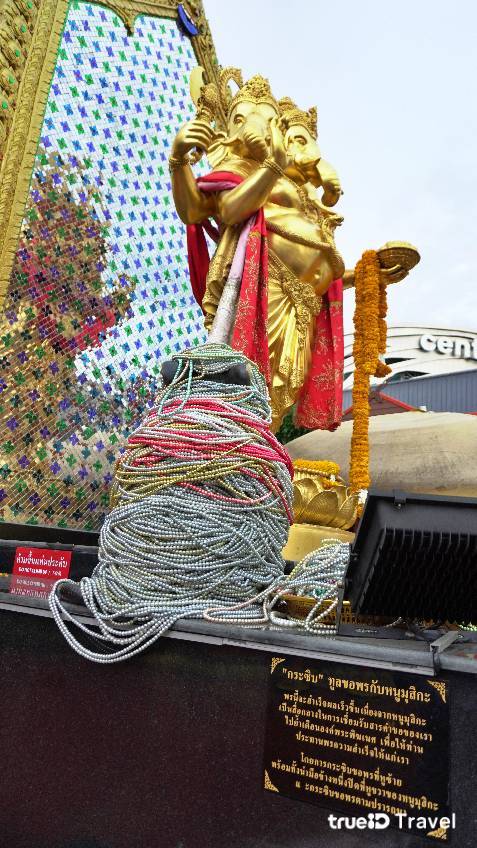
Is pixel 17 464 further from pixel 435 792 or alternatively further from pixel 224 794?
pixel 435 792

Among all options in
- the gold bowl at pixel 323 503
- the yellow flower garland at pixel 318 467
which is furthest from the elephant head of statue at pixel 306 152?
the gold bowl at pixel 323 503

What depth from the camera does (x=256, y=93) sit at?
155 inches

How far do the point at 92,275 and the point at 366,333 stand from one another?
2.00m

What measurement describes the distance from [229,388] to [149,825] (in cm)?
109

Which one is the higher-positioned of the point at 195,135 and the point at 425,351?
the point at 425,351

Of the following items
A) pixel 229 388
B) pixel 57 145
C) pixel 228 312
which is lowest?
pixel 229 388

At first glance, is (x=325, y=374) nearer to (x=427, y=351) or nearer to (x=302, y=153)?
(x=302, y=153)

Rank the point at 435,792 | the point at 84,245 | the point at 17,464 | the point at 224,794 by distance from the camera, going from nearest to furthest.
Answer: the point at 435,792
the point at 224,794
the point at 17,464
the point at 84,245

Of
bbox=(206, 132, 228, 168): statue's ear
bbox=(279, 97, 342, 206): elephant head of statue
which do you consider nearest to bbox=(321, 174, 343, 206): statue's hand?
bbox=(279, 97, 342, 206): elephant head of statue

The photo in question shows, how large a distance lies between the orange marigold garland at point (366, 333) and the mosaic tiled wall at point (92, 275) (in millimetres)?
1291

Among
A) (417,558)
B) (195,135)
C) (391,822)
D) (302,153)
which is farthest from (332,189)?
(391,822)

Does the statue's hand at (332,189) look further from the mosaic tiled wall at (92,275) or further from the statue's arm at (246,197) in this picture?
the mosaic tiled wall at (92,275)

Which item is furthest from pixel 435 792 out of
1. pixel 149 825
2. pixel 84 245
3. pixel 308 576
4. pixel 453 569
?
pixel 84 245

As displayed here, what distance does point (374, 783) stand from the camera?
101cm
